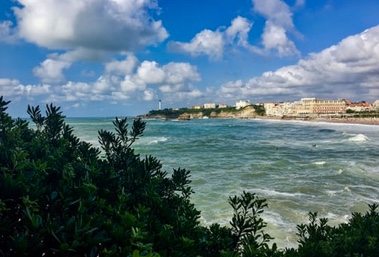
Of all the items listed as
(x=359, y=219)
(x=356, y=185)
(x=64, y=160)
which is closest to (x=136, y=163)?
(x=64, y=160)

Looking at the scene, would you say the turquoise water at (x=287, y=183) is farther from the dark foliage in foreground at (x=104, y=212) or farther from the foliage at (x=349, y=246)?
the dark foliage in foreground at (x=104, y=212)

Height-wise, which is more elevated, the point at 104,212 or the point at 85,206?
the point at 85,206

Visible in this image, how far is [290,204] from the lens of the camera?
18531 millimetres

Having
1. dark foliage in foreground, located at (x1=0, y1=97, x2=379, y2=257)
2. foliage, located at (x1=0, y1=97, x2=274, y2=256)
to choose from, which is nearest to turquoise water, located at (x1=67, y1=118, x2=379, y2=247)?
dark foliage in foreground, located at (x1=0, y1=97, x2=379, y2=257)

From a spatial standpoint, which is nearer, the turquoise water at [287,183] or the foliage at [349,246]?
the foliage at [349,246]

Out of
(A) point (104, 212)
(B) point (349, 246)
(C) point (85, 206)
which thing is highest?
(C) point (85, 206)

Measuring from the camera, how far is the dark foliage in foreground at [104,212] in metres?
3.14

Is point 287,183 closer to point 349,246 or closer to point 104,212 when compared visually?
point 349,246

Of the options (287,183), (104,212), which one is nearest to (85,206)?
(104,212)

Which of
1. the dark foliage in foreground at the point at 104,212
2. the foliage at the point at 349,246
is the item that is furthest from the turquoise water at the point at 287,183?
the dark foliage in foreground at the point at 104,212

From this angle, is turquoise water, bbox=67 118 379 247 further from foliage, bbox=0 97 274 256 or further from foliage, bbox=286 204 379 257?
foliage, bbox=0 97 274 256

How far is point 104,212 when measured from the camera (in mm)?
4164

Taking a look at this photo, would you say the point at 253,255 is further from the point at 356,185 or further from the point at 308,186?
the point at 356,185

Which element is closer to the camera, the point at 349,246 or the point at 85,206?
the point at 85,206
